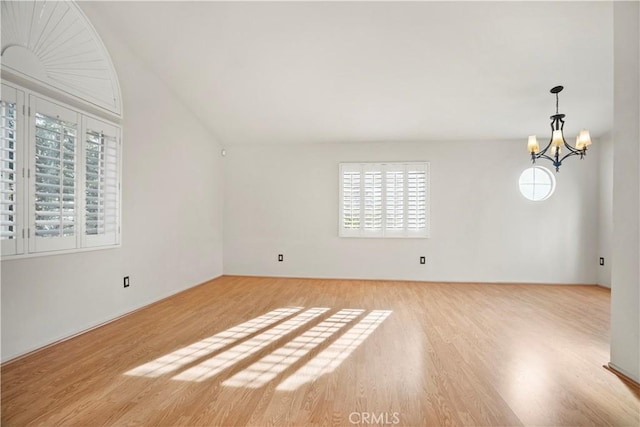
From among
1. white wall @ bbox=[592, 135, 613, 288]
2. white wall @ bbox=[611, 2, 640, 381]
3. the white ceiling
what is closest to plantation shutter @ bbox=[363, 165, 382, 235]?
the white ceiling

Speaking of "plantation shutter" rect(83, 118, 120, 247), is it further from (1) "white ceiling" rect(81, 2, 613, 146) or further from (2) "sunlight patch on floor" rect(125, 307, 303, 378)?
(2) "sunlight patch on floor" rect(125, 307, 303, 378)

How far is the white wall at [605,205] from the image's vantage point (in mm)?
4656

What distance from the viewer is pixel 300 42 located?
319cm

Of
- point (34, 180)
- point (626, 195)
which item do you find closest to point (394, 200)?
point (626, 195)

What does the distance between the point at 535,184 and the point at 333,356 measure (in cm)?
507

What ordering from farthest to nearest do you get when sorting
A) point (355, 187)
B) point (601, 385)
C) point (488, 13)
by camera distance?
1. point (355, 187)
2. point (488, 13)
3. point (601, 385)

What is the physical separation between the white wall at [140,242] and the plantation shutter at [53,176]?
21 cm

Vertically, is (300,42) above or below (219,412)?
above

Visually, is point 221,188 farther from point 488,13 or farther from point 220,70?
point 488,13

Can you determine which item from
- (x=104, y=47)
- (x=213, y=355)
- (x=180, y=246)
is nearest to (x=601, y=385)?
(x=213, y=355)

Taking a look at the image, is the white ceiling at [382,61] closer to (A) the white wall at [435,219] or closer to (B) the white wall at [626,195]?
(A) the white wall at [435,219]

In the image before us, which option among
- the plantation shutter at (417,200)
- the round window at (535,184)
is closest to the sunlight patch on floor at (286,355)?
the plantation shutter at (417,200)

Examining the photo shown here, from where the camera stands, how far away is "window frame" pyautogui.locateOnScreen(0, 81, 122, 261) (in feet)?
7.24

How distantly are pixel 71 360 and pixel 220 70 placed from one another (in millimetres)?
3427
